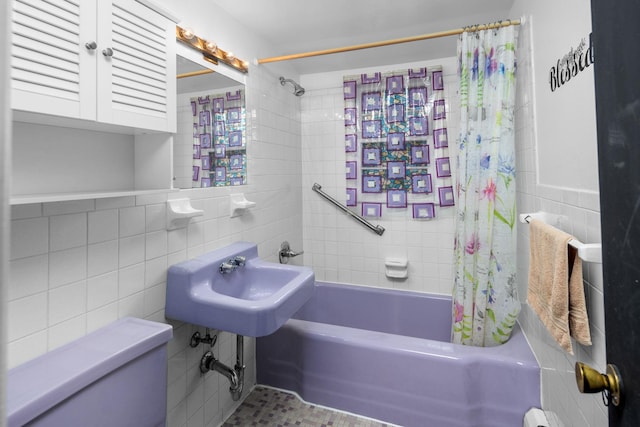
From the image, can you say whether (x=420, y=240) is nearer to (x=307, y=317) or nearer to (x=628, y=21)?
(x=307, y=317)

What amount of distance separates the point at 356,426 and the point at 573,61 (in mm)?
1911

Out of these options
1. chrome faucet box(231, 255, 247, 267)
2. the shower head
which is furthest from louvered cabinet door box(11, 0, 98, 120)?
the shower head

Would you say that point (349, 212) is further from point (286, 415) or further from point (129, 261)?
point (129, 261)

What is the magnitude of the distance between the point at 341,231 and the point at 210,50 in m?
1.70

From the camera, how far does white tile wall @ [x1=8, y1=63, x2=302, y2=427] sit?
97 centimetres

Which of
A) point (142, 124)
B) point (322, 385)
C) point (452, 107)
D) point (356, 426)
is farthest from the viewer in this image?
point (452, 107)

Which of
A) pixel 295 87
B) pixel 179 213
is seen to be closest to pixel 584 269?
pixel 179 213

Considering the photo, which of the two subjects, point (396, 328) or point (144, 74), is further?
point (396, 328)

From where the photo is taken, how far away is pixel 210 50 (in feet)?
5.50

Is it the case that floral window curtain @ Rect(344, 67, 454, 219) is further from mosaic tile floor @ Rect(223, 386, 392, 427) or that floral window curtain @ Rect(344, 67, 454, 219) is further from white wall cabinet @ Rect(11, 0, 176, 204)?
white wall cabinet @ Rect(11, 0, 176, 204)

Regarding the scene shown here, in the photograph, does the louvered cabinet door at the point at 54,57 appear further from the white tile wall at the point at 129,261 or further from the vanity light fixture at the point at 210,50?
the vanity light fixture at the point at 210,50

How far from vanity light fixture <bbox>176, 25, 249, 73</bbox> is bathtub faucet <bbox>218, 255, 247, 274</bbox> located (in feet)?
3.51

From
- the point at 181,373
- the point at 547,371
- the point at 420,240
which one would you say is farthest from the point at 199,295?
the point at 420,240

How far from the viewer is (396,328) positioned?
2490mm
